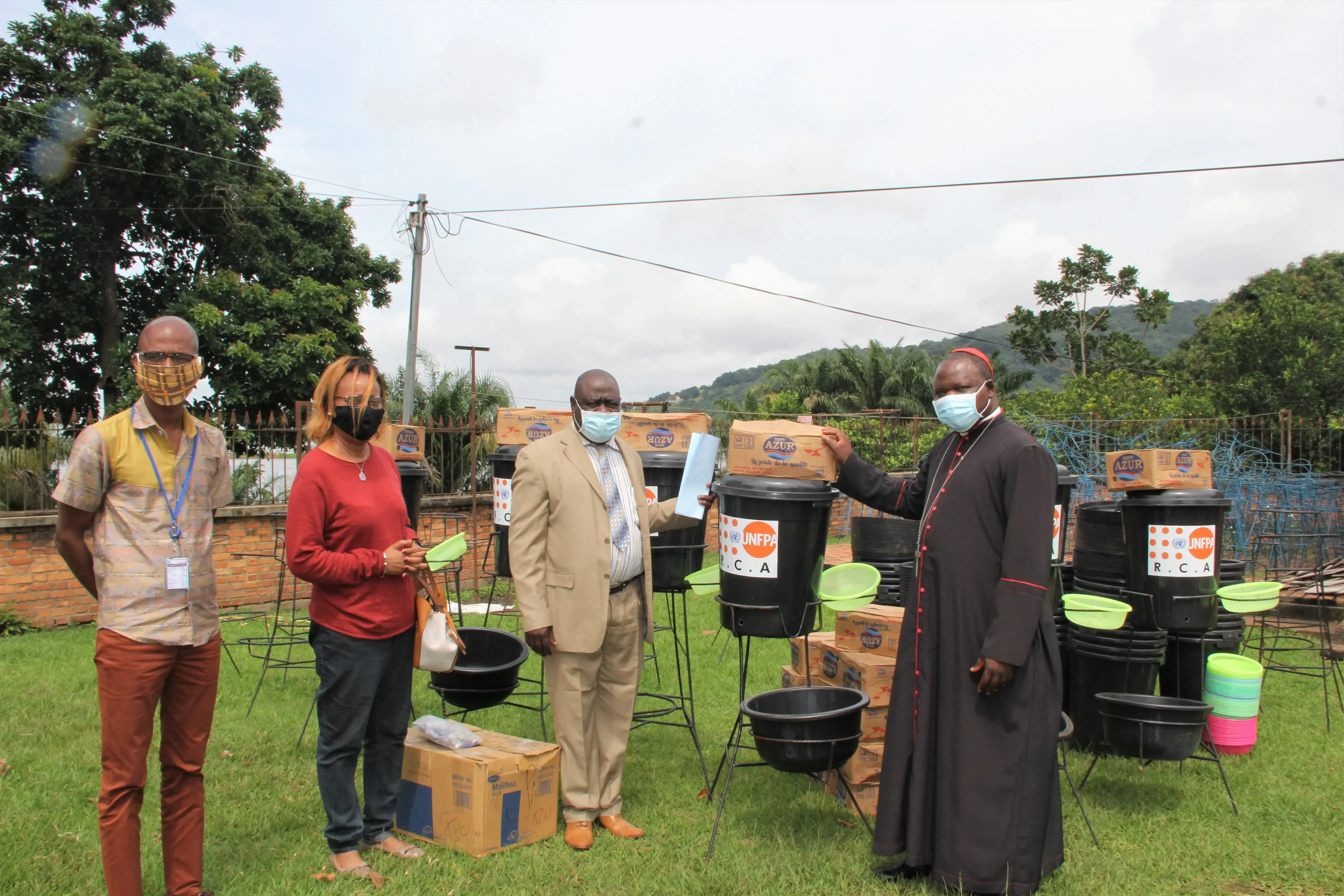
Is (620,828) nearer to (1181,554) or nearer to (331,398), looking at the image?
(331,398)

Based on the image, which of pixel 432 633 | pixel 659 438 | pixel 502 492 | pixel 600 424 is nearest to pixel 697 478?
pixel 600 424

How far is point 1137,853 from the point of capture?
3934 millimetres

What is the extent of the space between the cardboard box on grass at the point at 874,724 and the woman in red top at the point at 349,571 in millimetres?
2220

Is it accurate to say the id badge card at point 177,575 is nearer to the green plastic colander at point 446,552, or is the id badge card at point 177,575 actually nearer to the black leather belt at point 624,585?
the black leather belt at point 624,585

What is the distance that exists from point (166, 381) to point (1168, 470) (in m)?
4.94

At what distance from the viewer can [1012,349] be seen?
132 ft

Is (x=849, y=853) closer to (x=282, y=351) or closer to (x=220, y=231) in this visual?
(x=282, y=351)

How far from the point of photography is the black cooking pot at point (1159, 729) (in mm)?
4090

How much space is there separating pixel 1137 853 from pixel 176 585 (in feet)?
13.5

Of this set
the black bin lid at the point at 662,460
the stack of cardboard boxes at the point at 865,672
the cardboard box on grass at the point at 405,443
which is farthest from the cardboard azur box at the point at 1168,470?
the cardboard box on grass at the point at 405,443

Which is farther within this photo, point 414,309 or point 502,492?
point 414,309

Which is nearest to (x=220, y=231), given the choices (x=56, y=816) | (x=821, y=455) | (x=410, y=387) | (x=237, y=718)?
(x=410, y=387)

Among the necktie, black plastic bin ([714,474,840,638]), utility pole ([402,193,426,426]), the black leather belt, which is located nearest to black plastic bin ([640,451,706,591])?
the black leather belt

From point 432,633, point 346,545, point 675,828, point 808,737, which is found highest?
point 346,545
